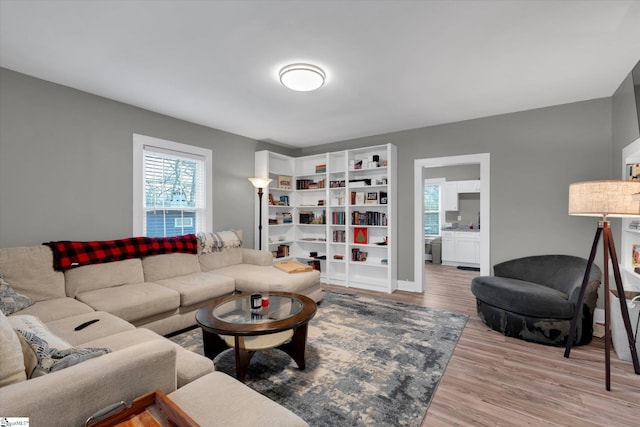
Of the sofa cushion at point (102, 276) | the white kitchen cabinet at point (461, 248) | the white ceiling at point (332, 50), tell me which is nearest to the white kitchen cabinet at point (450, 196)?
the white kitchen cabinet at point (461, 248)

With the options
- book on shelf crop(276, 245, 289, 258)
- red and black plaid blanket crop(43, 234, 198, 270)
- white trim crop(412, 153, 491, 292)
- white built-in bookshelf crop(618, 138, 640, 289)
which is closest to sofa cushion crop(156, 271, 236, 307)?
red and black plaid blanket crop(43, 234, 198, 270)

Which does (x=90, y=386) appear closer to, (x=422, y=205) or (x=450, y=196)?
(x=422, y=205)

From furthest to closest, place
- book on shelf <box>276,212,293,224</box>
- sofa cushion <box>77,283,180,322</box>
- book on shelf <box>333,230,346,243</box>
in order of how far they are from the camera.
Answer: book on shelf <box>276,212,293,224</box>, book on shelf <box>333,230,346,243</box>, sofa cushion <box>77,283,180,322</box>

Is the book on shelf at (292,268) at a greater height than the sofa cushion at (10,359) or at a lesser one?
lesser

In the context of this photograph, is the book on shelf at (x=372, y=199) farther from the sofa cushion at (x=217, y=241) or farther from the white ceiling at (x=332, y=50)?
the sofa cushion at (x=217, y=241)

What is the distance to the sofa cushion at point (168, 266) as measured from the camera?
3270 mm

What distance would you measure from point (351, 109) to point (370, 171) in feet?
4.88

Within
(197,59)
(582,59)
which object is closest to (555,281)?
(582,59)

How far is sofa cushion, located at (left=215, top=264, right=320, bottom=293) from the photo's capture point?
328 centimetres

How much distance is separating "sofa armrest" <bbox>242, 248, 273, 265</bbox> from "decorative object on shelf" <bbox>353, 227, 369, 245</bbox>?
1563mm

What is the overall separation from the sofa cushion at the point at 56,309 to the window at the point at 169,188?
1.17 meters

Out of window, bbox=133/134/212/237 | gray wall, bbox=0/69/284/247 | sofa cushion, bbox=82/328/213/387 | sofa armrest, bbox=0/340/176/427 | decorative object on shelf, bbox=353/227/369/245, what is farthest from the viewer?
decorative object on shelf, bbox=353/227/369/245

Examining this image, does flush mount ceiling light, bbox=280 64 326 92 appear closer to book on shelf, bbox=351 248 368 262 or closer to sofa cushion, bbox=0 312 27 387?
sofa cushion, bbox=0 312 27 387

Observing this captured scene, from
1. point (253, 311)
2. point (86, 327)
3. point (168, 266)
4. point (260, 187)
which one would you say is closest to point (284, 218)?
point (260, 187)
